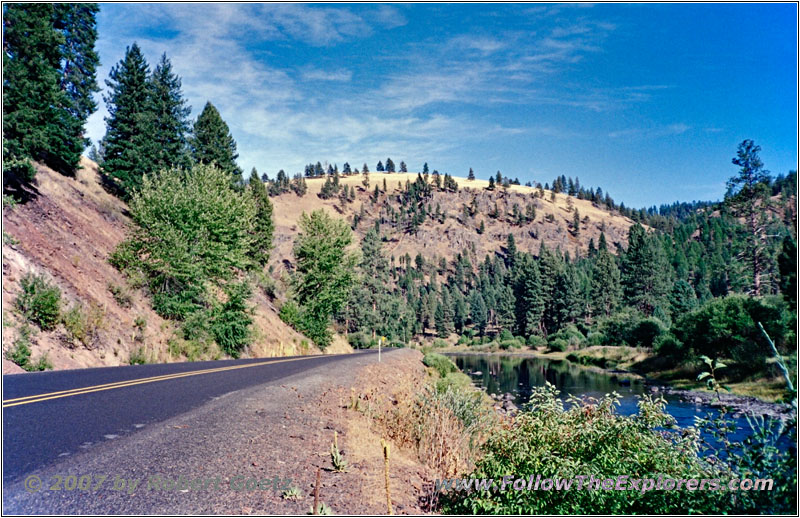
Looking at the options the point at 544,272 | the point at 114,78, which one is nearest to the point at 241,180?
the point at 114,78

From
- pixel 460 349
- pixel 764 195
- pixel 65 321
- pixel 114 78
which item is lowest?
pixel 460 349

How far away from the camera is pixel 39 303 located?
16969mm

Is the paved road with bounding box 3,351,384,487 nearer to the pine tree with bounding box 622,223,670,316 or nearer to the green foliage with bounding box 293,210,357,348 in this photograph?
the green foliage with bounding box 293,210,357,348

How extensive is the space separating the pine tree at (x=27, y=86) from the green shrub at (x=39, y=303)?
7819 mm

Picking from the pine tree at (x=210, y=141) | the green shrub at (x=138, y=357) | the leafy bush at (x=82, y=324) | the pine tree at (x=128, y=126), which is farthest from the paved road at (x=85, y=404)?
the pine tree at (x=210, y=141)

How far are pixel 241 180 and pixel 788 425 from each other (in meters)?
48.5

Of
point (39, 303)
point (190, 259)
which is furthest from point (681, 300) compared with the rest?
point (39, 303)

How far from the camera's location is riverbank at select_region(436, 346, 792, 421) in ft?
81.4

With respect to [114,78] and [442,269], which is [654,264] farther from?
[114,78]

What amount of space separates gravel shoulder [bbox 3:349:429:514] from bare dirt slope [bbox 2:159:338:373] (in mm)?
9927

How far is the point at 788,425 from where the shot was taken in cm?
359

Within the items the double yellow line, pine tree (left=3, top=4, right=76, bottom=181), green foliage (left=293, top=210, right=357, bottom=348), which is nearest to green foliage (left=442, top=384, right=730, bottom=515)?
the double yellow line

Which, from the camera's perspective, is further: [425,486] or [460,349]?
[460,349]

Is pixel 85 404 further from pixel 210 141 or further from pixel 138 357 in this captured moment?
pixel 210 141
